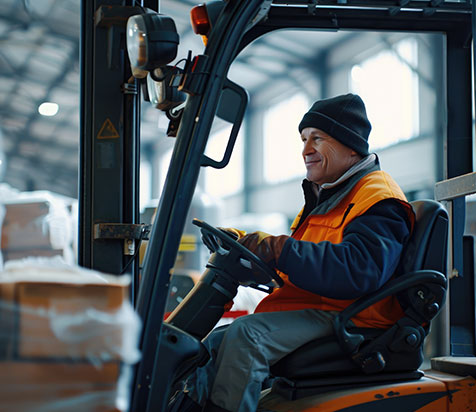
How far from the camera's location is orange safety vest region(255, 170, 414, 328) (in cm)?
212

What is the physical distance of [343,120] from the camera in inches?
93.5

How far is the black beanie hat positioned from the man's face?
33 mm

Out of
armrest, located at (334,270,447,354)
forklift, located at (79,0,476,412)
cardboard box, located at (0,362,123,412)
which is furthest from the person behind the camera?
armrest, located at (334,270,447,354)

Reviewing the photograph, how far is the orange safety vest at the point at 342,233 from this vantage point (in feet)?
Result: 6.95

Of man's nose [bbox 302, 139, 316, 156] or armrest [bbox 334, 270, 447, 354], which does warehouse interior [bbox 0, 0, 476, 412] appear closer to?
man's nose [bbox 302, 139, 316, 156]

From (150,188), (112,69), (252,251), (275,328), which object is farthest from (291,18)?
(150,188)

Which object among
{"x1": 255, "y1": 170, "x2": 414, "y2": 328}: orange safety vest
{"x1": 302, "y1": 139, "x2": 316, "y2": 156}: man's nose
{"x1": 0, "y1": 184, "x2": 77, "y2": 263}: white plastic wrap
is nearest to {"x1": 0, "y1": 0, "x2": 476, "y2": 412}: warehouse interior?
{"x1": 0, "y1": 184, "x2": 77, "y2": 263}: white plastic wrap

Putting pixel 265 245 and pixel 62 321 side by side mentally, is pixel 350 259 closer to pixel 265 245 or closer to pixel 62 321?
pixel 265 245

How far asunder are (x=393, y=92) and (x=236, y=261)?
359 inches

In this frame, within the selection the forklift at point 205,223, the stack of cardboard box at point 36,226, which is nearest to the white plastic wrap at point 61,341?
the forklift at point 205,223

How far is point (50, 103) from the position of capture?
12.6 feet

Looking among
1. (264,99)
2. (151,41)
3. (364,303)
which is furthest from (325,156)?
(264,99)

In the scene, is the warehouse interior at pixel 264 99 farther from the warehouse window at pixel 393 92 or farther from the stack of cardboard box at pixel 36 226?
the stack of cardboard box at pixel 36 226

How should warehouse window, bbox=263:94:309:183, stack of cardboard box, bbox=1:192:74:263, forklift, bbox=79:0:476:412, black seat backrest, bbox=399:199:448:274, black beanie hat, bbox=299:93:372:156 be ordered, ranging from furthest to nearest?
warehouse window, bbox=263:94:309:183 → stack of cardboard box, bbox=1:192:74:263 → black beanie hat, bbox=299:93:372:156 → black seat backrest, bbox=399:199:448:274 → forklift, bbox=79:0:476:412
